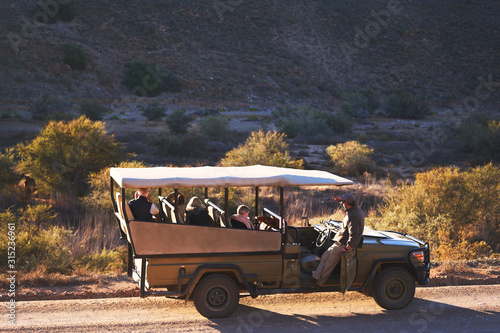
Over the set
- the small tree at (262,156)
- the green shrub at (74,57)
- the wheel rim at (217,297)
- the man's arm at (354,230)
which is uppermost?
the green shrub at (74,57)

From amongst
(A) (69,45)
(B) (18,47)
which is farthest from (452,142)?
(B) (18,47)

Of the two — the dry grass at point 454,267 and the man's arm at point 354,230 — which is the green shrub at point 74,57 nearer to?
the dry grass at point 454,267

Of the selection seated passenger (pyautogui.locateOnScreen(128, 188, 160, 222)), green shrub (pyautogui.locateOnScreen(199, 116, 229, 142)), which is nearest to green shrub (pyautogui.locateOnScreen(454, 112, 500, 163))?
green shrub (pyautogui.locateOnScreen(199, 116, 229, 142))

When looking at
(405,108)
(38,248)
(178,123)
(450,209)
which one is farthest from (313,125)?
(38,248)

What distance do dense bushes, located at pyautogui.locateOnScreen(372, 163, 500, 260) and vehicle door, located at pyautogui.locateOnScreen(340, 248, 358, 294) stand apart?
20.0ft

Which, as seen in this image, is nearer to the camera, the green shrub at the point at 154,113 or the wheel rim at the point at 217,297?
the wheel rim at the point at 217,297

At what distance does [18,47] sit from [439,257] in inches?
2130

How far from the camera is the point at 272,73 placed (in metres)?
63.5

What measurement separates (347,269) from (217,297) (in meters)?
1.87

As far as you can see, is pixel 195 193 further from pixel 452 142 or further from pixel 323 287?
pixel 452 142

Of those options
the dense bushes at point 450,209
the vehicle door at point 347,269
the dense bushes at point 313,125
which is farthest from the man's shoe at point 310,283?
the dense bushes at point 313,125

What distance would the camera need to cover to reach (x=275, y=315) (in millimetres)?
7758

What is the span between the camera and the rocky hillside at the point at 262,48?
184ft

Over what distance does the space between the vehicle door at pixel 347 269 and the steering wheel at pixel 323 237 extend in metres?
0.64
